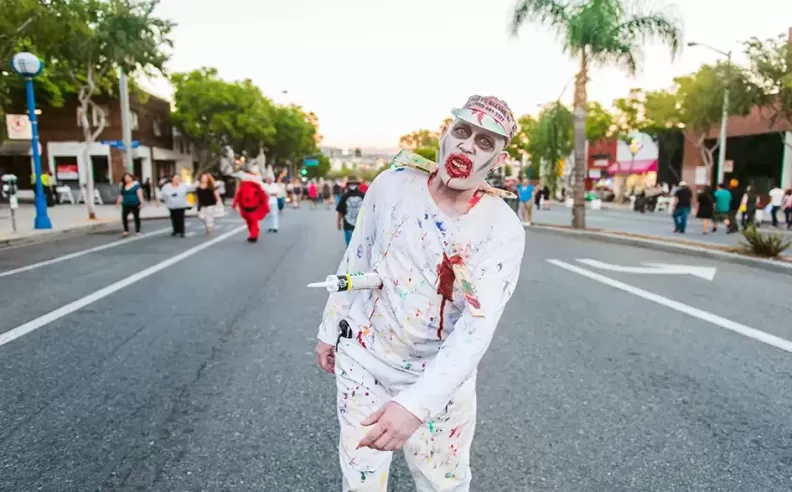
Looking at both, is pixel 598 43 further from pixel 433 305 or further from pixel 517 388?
pixel 433 305

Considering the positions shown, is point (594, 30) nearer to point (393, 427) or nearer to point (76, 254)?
point (76, 254)

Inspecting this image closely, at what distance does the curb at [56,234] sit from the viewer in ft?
45.7

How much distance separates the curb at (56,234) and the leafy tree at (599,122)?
4141 cm

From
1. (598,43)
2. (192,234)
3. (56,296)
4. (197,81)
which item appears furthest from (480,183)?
(197,81)

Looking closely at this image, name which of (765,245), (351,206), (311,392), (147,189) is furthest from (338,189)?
(311,392)

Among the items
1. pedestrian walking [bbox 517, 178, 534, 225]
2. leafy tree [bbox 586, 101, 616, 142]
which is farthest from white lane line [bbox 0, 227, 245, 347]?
leafy tree [bbox 586, 101, 616, 142]

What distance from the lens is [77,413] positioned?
3.87m

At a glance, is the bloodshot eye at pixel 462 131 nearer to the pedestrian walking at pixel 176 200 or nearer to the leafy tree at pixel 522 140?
the pedestrian walking at pixel 176 200

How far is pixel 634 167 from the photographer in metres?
56.0

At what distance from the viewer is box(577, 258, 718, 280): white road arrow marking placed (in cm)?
1072

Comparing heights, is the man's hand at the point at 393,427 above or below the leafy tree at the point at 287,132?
below

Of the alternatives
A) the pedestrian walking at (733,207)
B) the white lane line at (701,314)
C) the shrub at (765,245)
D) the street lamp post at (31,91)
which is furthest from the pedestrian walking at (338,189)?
the pedestrian walking at (733,207)

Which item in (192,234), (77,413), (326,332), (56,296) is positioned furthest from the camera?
(192,234)

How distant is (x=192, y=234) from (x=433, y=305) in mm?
16044
